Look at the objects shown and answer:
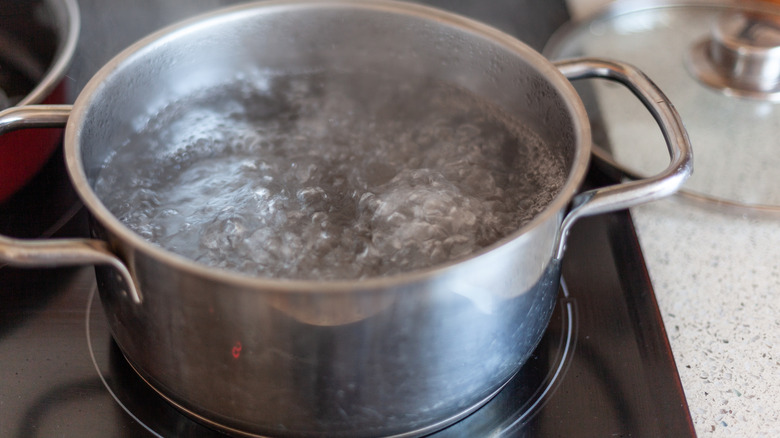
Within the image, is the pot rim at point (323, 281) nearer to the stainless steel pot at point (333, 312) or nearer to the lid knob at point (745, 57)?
the stainless steel pot at point (333, 312)

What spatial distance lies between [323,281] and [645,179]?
0.28 meters

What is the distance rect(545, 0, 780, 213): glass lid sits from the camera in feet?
2.84

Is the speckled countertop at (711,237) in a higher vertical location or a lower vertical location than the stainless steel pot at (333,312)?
lower

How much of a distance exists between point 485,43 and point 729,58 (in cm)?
43

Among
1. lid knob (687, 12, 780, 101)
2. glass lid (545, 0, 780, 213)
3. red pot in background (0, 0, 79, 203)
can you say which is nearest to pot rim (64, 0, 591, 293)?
red pot in background (0, 0, 79, 203)

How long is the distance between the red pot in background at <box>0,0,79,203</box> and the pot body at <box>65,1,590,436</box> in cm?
8

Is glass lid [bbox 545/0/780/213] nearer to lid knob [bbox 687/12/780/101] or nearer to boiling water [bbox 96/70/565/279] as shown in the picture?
lid knob [bbox 687/12/780/101]

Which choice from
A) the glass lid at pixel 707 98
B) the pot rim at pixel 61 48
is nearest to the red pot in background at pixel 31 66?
the pot rim at pixel 61 48

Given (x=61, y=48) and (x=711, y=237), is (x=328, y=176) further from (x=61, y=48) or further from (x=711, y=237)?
(x=711, y=237)

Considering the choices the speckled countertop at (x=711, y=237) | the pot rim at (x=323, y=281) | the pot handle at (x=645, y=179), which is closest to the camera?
the pot rim at (x=323, y=281)

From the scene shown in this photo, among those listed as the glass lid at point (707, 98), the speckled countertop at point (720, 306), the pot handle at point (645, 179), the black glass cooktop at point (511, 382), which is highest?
the pot handle at point (645, 179)

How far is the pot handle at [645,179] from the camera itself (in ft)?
1.77

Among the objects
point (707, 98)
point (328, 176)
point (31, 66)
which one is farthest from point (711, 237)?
point (31, 66)

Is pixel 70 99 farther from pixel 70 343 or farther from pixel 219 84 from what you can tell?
pixel 70 343
